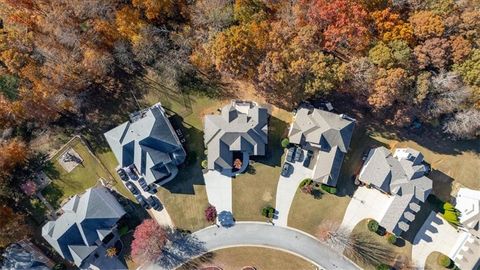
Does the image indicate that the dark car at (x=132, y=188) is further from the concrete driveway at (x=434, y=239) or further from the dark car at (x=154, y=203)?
the concrete driveway at (x=434, y=239)

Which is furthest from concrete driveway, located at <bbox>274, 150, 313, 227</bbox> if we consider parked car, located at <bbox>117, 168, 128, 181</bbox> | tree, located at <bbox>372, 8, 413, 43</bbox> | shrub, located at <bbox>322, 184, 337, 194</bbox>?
parked car, located at <bbox>117, 168, 128, 181</bbox>

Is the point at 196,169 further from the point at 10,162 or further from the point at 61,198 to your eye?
the point at 10,162

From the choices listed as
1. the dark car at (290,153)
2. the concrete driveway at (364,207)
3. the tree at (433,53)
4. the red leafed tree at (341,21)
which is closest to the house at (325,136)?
the dark car at (290,153)

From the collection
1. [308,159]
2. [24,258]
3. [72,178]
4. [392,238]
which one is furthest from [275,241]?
[24,258]

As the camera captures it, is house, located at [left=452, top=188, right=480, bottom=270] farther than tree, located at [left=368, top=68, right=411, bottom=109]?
Yes

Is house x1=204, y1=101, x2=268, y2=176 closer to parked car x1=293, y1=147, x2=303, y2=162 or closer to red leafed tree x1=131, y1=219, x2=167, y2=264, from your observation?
parked car x1=293, y1=147, x2=303, y2=162

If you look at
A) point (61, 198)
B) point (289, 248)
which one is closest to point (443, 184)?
point (289, 248)

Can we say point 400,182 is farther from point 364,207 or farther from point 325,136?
point 325,136
